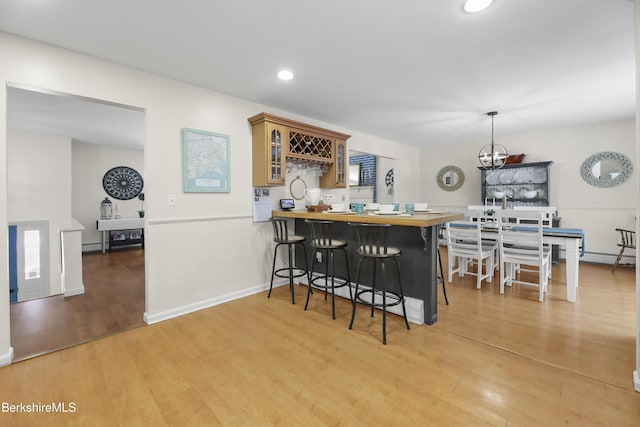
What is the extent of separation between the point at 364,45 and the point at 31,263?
5428 mm

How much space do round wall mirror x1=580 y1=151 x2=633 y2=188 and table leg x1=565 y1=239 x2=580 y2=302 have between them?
2704 millimetres

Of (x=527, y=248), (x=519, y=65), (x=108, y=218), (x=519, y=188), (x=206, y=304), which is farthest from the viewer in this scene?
(x=108, y=218)

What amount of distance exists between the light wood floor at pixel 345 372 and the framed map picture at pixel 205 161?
1343 millimetres

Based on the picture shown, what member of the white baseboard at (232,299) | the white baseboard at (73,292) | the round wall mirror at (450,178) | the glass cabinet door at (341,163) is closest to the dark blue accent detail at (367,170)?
the round wall mirror at (450,178)

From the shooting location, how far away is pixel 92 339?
2.40 metres

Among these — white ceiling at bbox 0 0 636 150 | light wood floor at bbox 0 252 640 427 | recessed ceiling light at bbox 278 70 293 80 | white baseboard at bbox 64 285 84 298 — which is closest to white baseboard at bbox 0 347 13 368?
light wood floor at bbox 0 252 640 427

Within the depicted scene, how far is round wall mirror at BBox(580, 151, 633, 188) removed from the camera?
468cm

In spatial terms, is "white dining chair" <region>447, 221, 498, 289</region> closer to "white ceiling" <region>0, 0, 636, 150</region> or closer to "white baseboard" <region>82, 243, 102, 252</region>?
"white ceiling" <region>0, 0, 636, 150</region>

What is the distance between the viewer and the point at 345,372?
6.35ft

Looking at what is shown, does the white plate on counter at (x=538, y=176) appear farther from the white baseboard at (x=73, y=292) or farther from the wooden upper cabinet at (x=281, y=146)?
the white baseboard at (x=73, y=292)

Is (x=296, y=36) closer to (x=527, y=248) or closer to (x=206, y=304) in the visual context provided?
(x=206, y=304)

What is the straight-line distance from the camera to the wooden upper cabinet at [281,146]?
10.9 feet

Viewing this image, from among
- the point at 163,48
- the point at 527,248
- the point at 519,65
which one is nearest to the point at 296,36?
the point at 163,48

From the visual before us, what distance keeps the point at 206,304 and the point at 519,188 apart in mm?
5659
